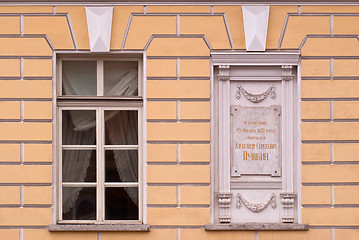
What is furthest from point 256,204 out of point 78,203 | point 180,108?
point 78,203

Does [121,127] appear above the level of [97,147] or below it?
above

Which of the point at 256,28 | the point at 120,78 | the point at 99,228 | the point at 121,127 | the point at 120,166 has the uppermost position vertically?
the point at 256,28

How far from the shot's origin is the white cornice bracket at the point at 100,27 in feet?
36.7

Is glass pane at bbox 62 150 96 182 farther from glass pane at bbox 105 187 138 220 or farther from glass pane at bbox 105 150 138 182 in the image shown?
glass pane at bbox 105 187 138 220

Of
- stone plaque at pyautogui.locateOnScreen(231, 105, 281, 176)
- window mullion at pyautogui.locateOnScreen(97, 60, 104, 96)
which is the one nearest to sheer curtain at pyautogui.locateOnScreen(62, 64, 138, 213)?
window mullion at pyautogui.locateOnScreen(97, 60, 104, 96)

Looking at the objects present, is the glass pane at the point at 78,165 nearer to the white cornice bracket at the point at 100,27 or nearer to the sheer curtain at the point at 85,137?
the sheer curtain at the point at 85,137

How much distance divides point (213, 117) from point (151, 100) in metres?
1.00

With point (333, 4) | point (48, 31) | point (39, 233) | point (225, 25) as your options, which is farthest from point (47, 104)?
point (333, 4)

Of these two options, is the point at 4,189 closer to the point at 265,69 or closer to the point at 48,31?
the point at 48,31

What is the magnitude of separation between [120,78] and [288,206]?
3.32 meters

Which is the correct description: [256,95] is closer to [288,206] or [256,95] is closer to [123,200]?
[288,206]

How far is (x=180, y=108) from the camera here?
1120cm

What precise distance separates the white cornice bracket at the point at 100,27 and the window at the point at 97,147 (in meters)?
0.33

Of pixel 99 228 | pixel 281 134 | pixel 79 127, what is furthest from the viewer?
pixel 79 127
